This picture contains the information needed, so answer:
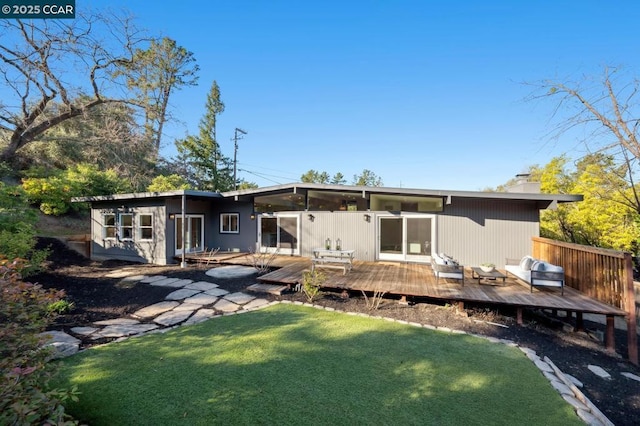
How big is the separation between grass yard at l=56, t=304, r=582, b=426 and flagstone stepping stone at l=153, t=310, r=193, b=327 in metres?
0.53

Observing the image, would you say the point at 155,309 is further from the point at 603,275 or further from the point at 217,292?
the point at 603,275

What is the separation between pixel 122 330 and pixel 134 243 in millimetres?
7397

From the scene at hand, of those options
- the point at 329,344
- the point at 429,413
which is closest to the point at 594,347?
the point at 429,413

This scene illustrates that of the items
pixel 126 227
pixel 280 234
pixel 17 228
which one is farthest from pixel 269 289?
pixel 126 227

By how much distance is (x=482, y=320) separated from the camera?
524cm

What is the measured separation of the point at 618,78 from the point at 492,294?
18.4 feet

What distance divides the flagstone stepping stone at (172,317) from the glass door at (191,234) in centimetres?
582

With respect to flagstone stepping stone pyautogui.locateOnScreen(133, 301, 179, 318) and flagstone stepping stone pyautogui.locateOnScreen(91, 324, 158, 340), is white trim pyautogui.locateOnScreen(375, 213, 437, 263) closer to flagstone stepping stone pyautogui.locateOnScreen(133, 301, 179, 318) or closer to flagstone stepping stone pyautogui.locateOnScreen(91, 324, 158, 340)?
flagstone stepping stone pyautogui.locateOnScreen(133, 301, 179, 318)

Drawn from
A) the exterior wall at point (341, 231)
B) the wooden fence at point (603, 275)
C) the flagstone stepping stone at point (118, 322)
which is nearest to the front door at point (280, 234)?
the exterior wall at point (341, 231)

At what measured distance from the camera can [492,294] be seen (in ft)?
18.9

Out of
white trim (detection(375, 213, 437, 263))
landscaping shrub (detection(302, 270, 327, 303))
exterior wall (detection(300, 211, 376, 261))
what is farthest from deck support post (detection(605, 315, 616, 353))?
exterior wall (detection(300, 211, 376, 261))

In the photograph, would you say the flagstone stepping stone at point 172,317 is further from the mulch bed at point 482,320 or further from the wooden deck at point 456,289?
the wooden deck at point 456,289

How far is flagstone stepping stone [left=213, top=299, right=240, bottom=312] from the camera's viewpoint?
17.5 ft

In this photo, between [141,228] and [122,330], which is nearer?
[122,330]
